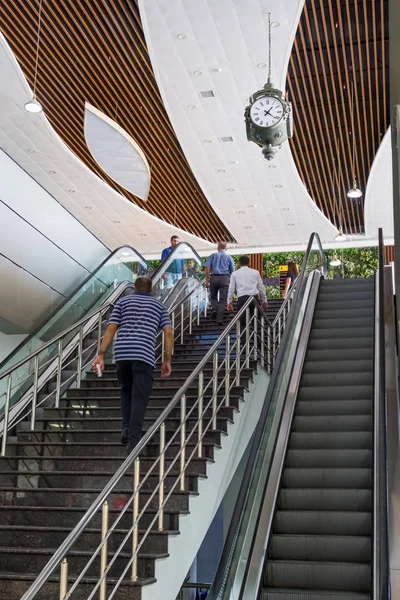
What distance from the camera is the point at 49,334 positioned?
381 inches

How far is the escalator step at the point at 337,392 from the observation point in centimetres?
760

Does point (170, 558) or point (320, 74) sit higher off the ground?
point (320, 74)

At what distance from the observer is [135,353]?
5641mm

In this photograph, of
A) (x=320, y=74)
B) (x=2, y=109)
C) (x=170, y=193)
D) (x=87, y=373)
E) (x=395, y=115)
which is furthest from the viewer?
(x=170, y=193)

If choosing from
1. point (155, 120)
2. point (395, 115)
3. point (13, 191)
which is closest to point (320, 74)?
point (155, 120)

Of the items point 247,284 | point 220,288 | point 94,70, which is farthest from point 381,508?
point 94,70

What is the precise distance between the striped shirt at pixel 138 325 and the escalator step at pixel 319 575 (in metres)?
1.75

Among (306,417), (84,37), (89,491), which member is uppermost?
(84,37)

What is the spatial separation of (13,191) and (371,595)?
820 centimetres

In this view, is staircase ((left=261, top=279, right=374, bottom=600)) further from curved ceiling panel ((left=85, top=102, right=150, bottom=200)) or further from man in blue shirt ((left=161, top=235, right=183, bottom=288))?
curved ceiling panel ((left=85, top=102, right=150, bottom=200))

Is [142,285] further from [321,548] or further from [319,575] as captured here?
[319,575]

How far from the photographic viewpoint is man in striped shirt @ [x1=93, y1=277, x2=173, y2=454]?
5.55 metres

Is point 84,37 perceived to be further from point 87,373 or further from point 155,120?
point 87,373

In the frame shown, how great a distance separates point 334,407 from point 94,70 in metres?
6.99
